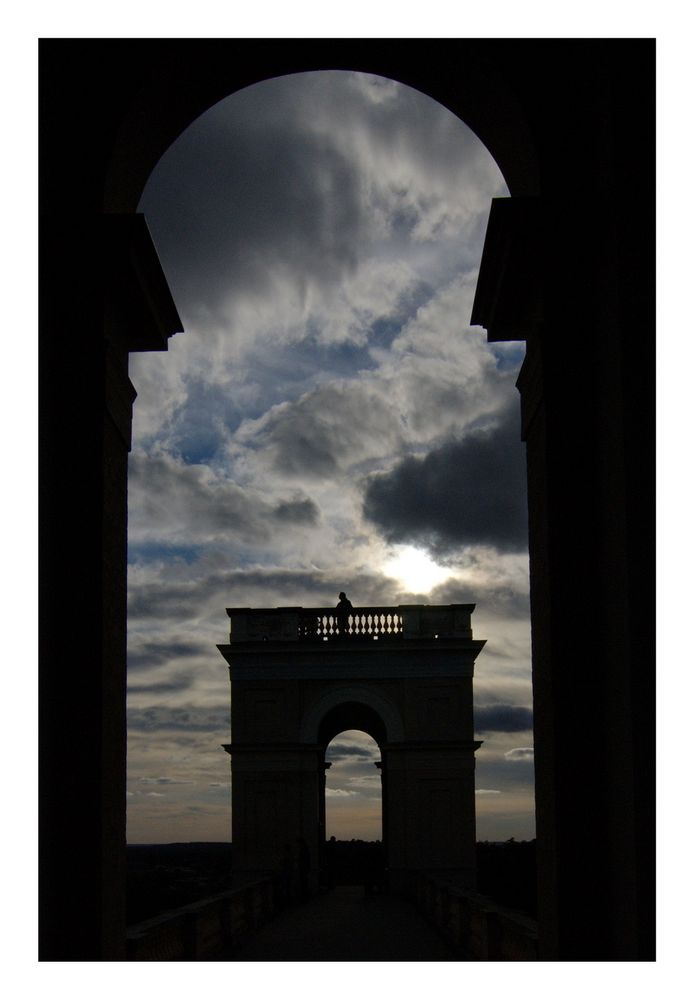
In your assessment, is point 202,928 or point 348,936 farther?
point 348,936

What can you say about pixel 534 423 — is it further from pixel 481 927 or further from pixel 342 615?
pixel 342 615

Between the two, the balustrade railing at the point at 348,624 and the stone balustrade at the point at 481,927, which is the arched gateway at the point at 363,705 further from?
the stone balustrade at the point at 481,927

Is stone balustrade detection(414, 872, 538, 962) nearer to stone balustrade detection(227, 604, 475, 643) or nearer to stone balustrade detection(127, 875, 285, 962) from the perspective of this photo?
stone balustrade detection(127, 875, 285, 962)

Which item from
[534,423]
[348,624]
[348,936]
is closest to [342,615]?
[348,624]

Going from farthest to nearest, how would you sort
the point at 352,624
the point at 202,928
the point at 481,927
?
the point at 352,624 → the point at 202,928 → the point at 481,927

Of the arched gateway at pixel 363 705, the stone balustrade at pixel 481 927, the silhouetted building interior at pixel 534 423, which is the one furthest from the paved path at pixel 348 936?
the silhouetted building interior at pixel 534 423

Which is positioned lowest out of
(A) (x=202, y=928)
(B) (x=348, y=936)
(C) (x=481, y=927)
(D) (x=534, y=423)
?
(B) (x=348, y=936)
